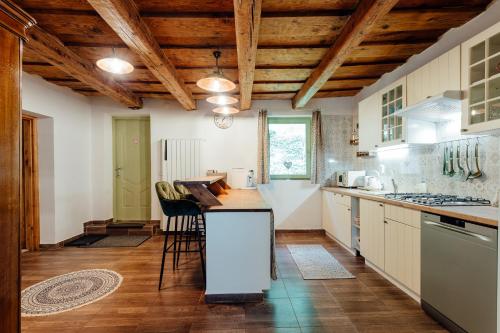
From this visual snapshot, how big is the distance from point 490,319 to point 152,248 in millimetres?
3872

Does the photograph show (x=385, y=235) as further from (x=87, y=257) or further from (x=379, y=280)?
(x=87, y=257)

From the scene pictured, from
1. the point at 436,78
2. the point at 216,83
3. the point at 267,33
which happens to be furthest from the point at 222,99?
the point at 436,78

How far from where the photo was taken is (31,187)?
3.92m

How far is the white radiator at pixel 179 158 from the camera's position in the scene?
4.75 meters

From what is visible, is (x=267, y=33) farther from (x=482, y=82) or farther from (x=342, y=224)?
(x=342, y=224)

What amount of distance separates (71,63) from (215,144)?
255 centimetres

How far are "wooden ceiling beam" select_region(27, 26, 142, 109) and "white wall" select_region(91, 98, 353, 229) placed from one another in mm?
843

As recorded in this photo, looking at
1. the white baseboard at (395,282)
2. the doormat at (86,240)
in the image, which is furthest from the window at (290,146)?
the doormat at (86,240)

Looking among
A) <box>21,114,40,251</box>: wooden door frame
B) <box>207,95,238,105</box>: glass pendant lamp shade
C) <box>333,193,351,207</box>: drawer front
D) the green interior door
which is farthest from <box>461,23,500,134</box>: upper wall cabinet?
<box>21,114,40,251</box>: wooden door frame

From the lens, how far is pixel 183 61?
318cm

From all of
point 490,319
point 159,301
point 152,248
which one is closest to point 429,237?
Answer: point 490,319

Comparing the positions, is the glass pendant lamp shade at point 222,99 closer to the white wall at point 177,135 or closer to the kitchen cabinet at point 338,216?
the white wall at point 177,135

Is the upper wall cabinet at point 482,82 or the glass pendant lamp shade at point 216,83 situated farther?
the glass pendant lamp shade at point 216,83

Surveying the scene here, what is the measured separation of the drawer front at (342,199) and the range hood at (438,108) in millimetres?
1392
